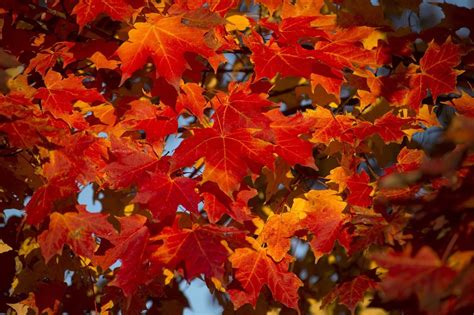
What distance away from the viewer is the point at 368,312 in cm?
365

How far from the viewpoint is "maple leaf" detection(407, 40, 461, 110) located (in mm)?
2494

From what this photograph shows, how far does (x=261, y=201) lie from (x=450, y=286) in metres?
2.48

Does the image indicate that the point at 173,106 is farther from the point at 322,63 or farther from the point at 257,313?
the point at 257,313

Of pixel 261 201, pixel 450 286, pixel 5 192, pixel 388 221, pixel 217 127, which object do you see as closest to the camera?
pixel 450 286

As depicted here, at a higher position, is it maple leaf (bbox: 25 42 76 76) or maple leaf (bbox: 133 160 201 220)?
maple leaf (bbox: 25 42 76 76)

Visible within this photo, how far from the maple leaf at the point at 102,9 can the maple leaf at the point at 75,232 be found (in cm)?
66

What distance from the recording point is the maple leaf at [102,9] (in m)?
2.23

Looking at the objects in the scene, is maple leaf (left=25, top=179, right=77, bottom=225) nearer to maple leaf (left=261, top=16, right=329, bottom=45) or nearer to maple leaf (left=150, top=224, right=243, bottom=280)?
maple leaf (left=150, top=224, right=243, bottom=280)

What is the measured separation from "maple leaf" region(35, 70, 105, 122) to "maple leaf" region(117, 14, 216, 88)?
0.27 m

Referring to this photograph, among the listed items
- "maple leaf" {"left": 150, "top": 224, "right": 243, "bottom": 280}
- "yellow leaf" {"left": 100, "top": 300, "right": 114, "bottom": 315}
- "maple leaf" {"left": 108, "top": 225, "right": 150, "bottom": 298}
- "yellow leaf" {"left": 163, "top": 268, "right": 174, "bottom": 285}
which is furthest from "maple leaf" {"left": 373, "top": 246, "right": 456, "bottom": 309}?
"yellow leaf" {"left": 100, "top": 300, "right": 114, "bottom": 315}

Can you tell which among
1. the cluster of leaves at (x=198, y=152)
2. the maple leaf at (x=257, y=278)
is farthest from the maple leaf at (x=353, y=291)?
the maple leaf at (x=257, y=278)

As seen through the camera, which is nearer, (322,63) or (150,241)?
(150,241)

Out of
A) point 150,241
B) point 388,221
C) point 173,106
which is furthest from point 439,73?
point 150,241

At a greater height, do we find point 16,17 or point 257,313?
point 16,17
